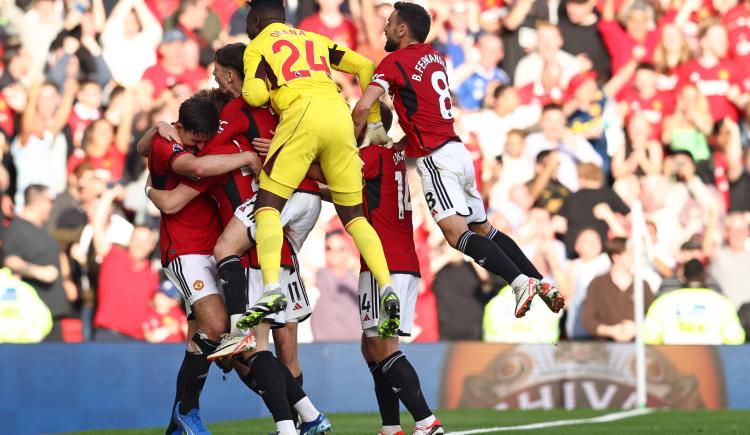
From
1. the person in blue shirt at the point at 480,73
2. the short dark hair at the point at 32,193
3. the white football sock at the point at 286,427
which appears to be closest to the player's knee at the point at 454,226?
the white football sock at the point at 286,427

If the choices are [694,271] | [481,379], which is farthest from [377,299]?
[694,271]

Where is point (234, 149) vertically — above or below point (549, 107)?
below

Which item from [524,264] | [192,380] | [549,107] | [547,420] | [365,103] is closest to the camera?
[192,380]

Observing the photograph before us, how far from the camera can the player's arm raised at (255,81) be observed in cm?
883

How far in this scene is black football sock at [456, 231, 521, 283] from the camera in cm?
930

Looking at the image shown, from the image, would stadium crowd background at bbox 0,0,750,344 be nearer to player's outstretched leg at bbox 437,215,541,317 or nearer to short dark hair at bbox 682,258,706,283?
short dark hair at bbox 682,258,706,283

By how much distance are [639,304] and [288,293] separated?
19.1 feet

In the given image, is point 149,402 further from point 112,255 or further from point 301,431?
point 301,431

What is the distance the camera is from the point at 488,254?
9.32 meters

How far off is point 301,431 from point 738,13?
1020 centimetres

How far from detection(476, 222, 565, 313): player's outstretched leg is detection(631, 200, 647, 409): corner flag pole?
4376 mm

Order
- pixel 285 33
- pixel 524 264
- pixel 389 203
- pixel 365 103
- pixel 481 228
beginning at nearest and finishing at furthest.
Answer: pixel 285 33
pixel 365 103
pixel 389 203
pixel 524 264
pixel 481 228

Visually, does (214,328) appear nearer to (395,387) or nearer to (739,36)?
(395,387)

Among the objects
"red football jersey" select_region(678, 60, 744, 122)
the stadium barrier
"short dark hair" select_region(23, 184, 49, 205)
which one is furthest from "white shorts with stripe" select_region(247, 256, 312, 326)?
"red football jersey" select_region(678, 60, 744, 122)
